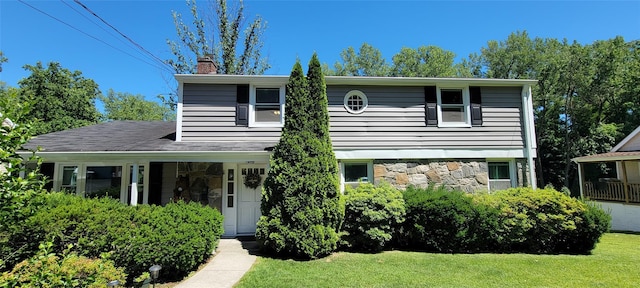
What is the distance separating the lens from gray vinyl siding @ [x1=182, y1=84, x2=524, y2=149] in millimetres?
8484

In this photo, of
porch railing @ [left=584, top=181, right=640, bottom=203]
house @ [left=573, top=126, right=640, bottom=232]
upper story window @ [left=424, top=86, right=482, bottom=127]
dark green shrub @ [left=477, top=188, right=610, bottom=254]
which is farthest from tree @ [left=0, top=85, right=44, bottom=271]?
porch railing @ [left=584, top=181, right=640, bottom=203]

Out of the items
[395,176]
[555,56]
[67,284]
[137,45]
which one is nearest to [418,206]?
[395,176]

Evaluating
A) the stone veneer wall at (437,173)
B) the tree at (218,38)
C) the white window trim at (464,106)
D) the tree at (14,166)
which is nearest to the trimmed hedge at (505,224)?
the stone veneer wall at (437,173)

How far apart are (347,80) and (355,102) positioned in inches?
27.3

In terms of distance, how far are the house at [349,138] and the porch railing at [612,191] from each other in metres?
6.88

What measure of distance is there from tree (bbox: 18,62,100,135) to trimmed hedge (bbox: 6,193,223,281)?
18.9 metres

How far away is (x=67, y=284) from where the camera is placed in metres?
2.19

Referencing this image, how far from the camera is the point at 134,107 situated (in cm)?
3366

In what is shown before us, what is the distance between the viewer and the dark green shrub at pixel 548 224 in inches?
267

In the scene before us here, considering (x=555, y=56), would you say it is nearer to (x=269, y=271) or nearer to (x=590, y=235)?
(x=590, y=235)

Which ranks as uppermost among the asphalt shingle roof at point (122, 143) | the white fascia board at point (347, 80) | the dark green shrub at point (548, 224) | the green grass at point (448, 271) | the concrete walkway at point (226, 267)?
the white fascia board at point (347, 80)

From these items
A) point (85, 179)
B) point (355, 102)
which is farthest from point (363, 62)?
point (85, 179)

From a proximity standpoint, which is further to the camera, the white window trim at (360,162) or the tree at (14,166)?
the white window trim at (360,162)

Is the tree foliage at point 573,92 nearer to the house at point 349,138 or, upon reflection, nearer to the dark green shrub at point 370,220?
the house at point 349,138
